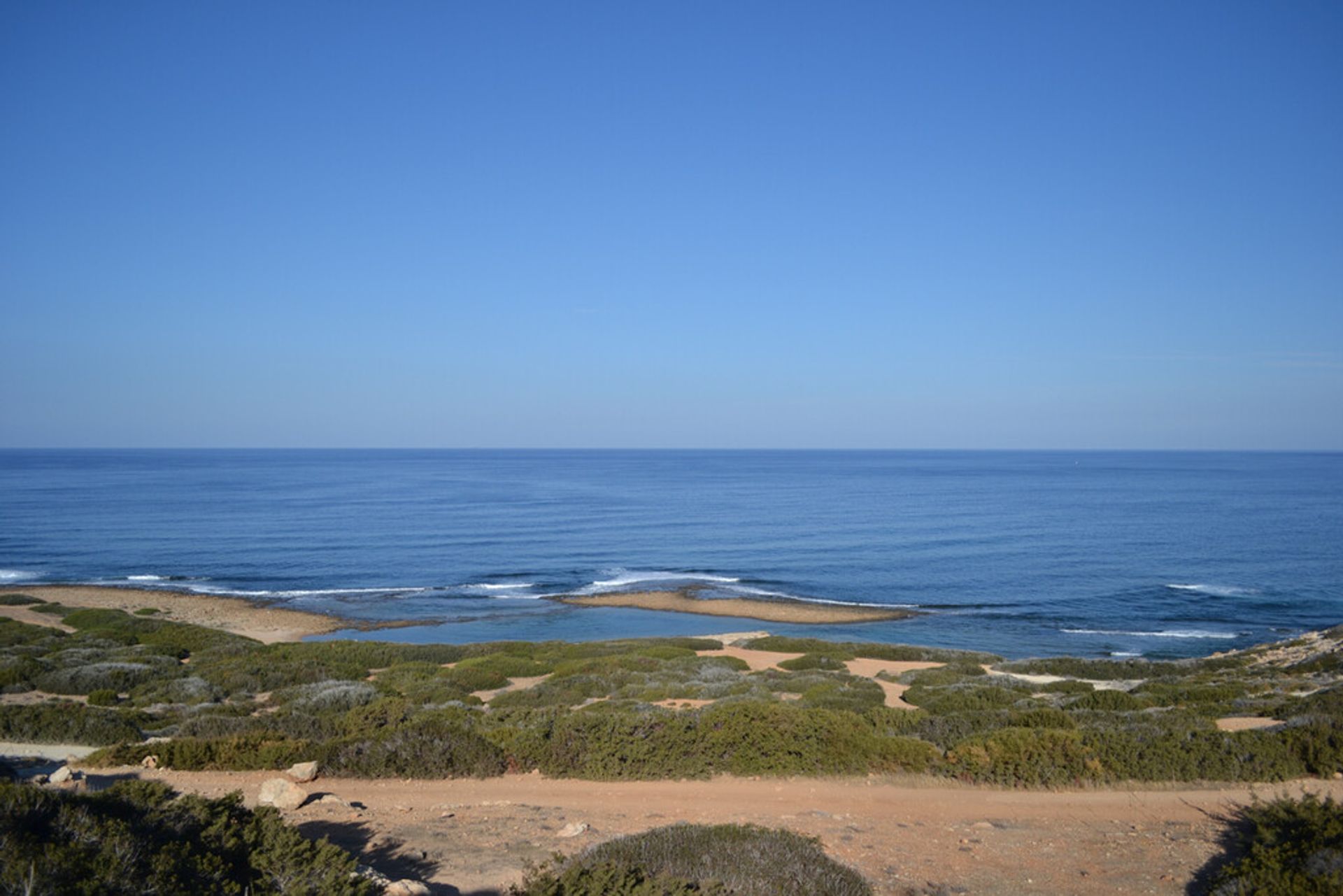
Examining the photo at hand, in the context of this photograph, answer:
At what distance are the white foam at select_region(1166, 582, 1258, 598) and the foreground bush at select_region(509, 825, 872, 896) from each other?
49.9 metres

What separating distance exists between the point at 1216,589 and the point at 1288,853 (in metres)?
49.4

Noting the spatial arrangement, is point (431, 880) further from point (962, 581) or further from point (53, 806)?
point (962, 581)

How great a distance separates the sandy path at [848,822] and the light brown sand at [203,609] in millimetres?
29105

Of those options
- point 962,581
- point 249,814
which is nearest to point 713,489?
point 962,581

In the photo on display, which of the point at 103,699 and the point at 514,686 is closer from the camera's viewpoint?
the point at 103,699

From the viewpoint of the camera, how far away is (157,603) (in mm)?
44438

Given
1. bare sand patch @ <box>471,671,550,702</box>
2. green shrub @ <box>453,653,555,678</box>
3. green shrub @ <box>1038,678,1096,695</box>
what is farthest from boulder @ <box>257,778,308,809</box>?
green shrub @ <box>1038,678,1096,695</box>

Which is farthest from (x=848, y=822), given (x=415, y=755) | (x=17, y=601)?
(x=17, y=601)

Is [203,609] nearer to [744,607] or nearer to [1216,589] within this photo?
[744,607]

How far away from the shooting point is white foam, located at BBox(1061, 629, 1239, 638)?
130 feet

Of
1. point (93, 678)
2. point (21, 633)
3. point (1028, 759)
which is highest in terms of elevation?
point (1028, 759)

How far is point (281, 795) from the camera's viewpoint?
11.1 meters

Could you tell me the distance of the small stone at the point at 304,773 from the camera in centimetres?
1260

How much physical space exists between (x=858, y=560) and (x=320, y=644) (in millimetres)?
39361
